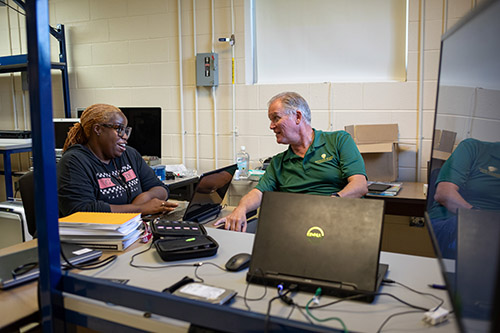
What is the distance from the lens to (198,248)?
144 centimetres

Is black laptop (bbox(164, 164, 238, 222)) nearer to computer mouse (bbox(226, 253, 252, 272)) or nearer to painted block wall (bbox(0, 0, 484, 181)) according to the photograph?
computer mouse (bbox(226, 253, 252, 272))

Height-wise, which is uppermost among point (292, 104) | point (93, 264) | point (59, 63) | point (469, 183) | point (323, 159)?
point (59, 63)

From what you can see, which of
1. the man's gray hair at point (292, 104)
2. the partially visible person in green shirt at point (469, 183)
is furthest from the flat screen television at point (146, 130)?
the partially visible person in green shirt at point (469, 183)

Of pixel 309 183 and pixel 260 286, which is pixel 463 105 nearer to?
pixel 260 286

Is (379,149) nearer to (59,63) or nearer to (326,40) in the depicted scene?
(326,40)

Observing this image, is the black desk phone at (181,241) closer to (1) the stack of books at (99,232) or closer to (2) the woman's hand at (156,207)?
(1) the stack of books at (99,232)

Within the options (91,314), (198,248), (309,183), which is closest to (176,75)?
(309,183)

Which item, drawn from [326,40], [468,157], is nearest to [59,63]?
[326,40]

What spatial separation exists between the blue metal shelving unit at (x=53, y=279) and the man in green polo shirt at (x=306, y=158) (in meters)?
1.32

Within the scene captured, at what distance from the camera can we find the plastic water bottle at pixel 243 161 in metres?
3.67

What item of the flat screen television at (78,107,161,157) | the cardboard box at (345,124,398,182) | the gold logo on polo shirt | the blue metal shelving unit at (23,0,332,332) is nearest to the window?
the cardboard box at (345,124,398,182)

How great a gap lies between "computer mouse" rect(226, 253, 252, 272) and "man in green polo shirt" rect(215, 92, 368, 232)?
3.28 ft

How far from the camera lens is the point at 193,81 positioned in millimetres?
3898

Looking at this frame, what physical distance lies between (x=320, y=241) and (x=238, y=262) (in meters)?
0.30
